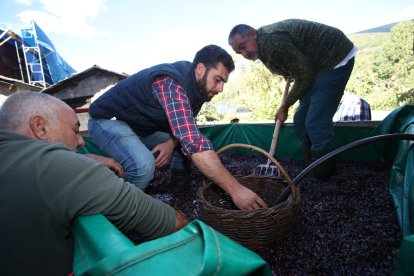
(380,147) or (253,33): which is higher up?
(253,33)

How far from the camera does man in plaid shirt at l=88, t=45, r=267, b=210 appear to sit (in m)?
1.43

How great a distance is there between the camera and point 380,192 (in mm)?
1848

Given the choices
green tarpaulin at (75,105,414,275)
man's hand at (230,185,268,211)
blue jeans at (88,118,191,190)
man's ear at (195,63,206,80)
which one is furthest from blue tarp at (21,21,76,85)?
man's hand at (230,185,268,211)

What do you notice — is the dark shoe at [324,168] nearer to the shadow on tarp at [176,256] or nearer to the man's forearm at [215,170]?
the man's forearm at [215,170]

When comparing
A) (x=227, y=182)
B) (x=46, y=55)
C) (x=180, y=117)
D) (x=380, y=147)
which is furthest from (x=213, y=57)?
(x=46, y=55)

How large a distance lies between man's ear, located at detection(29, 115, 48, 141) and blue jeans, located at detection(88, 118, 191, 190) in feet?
3.17

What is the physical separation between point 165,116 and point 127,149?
1.32ft

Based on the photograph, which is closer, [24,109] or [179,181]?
[24,109]

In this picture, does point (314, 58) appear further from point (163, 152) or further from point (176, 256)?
point (176, 256)

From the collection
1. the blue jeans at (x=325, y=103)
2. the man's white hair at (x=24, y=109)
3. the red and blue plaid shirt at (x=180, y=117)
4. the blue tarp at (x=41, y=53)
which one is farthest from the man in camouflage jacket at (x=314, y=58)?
the blue tarp at (x=41, y=53)

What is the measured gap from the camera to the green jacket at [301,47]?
205cm

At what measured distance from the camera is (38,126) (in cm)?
92

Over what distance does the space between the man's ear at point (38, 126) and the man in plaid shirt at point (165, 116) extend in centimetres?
71

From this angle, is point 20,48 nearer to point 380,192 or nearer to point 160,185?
point 160,185
